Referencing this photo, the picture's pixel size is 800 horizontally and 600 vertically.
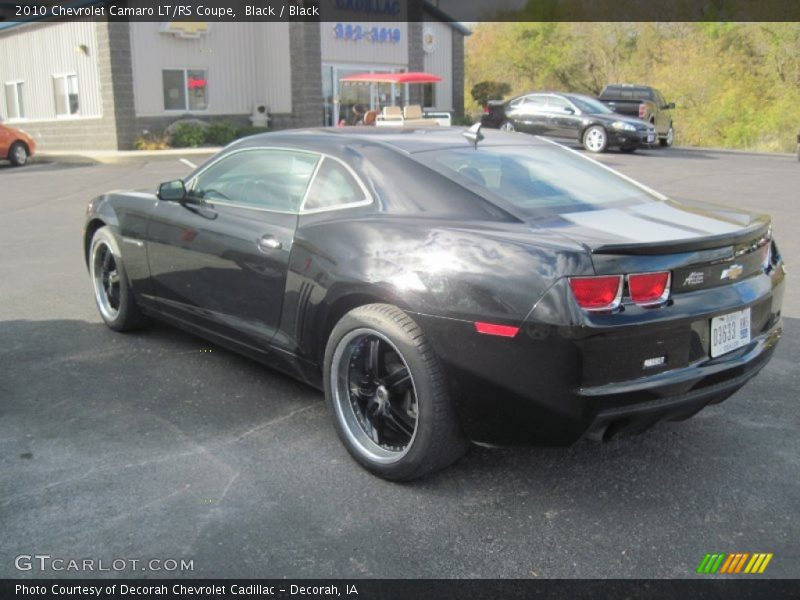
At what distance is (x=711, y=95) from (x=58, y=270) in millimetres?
28970

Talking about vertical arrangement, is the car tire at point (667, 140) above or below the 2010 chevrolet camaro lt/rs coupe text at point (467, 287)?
above

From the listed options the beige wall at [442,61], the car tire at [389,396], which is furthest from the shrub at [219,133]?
A: the car tire at [389,396]

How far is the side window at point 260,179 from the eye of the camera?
4.29 m

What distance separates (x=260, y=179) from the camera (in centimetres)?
455

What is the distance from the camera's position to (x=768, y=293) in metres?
3.60

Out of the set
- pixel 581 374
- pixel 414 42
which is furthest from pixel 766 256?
pixel 414 42

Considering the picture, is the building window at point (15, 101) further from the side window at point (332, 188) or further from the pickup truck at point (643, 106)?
the side window at point (332, 188)

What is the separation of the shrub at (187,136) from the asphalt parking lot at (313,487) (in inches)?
761

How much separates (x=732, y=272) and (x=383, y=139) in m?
1.82

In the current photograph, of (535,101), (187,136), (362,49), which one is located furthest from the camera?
(362,49)

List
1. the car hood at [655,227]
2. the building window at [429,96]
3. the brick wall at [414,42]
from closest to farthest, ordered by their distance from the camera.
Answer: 1. the car hood at [655,227]
2. the brick wall at [414,42]
3. the building window at [429,96]
